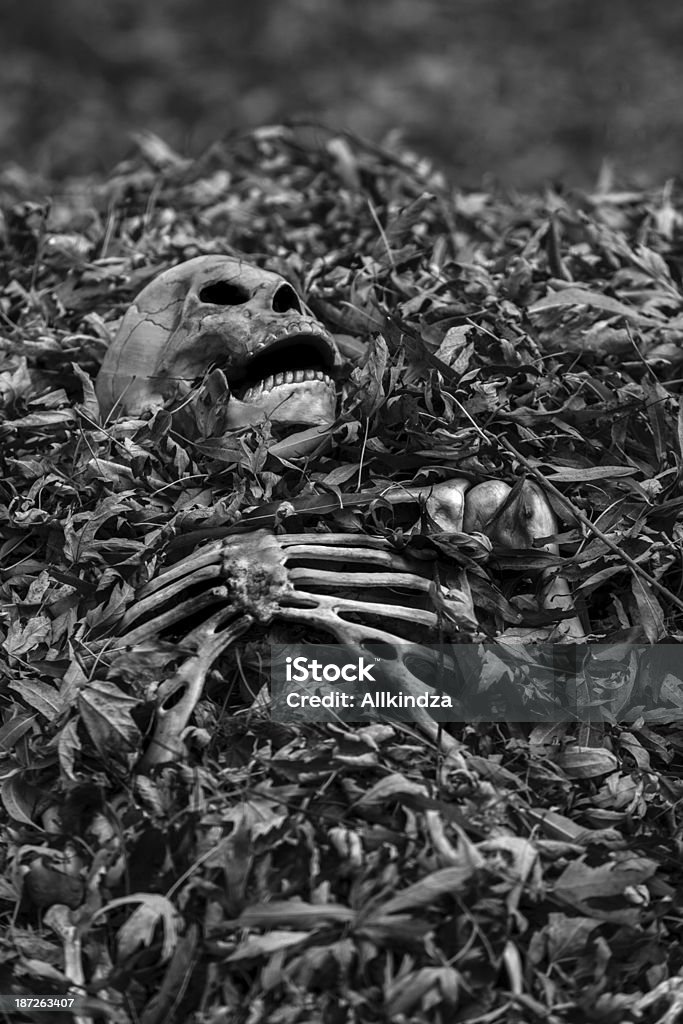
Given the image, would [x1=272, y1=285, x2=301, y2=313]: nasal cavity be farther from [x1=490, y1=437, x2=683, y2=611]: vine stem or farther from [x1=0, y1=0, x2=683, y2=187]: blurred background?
[x1=0, y1=0, x2=683, y2=187]: blurred background

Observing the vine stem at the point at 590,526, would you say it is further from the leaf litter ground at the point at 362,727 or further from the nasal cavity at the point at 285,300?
the nasal cavity at the point at 285,300

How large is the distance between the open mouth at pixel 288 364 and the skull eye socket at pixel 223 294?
16cm

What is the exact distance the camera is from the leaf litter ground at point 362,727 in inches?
70.2

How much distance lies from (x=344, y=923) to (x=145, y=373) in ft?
4.90

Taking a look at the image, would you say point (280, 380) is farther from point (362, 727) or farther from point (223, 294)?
point (362, 727)

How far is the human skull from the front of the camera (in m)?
2.64

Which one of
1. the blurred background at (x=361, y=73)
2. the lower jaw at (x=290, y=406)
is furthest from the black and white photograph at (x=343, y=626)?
the blurred background at (x=361, y=73)

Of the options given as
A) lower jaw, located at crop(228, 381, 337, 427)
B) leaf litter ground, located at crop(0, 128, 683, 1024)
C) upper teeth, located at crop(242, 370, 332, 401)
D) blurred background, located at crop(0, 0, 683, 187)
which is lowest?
leaf litter ground, located at crop(0, 128, 683, 1024)

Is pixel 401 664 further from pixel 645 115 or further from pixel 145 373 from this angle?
pixel 645 115

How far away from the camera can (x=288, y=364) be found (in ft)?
9.17

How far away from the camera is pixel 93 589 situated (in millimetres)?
2348

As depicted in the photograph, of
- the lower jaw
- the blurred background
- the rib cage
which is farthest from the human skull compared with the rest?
the blurred background

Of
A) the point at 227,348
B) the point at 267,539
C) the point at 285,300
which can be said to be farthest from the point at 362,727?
the point at 285,300

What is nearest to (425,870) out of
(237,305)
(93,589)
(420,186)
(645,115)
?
(93,589)
